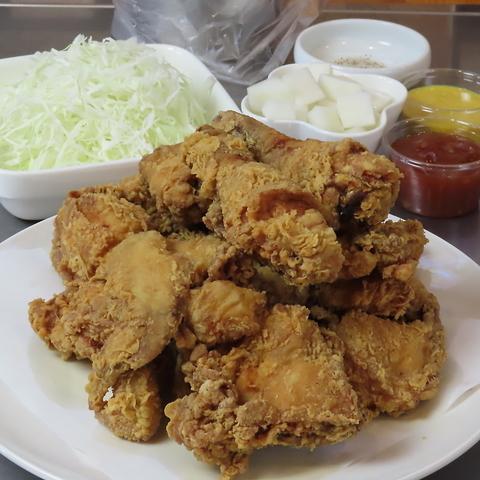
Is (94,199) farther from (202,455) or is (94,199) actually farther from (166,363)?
(202,455)

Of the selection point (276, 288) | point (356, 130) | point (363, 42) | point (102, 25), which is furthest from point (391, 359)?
point (102, 25)

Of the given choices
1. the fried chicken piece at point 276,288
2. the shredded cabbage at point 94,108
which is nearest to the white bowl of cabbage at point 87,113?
the shredded cabbage at point 94,108

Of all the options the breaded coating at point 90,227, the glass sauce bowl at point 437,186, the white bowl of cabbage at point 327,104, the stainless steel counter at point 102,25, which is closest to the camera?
the breaded coating at point 90,227

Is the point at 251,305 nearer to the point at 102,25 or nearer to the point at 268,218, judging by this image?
the point at 268,218

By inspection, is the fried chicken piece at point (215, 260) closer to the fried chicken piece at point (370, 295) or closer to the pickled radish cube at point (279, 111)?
the fried chicken piece at point (370, 295)

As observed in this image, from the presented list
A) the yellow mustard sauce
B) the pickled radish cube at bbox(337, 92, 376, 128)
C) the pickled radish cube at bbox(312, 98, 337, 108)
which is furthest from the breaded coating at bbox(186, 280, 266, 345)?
the yellow mustard sauce

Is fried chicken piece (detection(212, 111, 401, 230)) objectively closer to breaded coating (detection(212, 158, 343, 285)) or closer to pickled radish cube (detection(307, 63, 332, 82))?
breaded coating (detection(212, 158, 343, 285))
